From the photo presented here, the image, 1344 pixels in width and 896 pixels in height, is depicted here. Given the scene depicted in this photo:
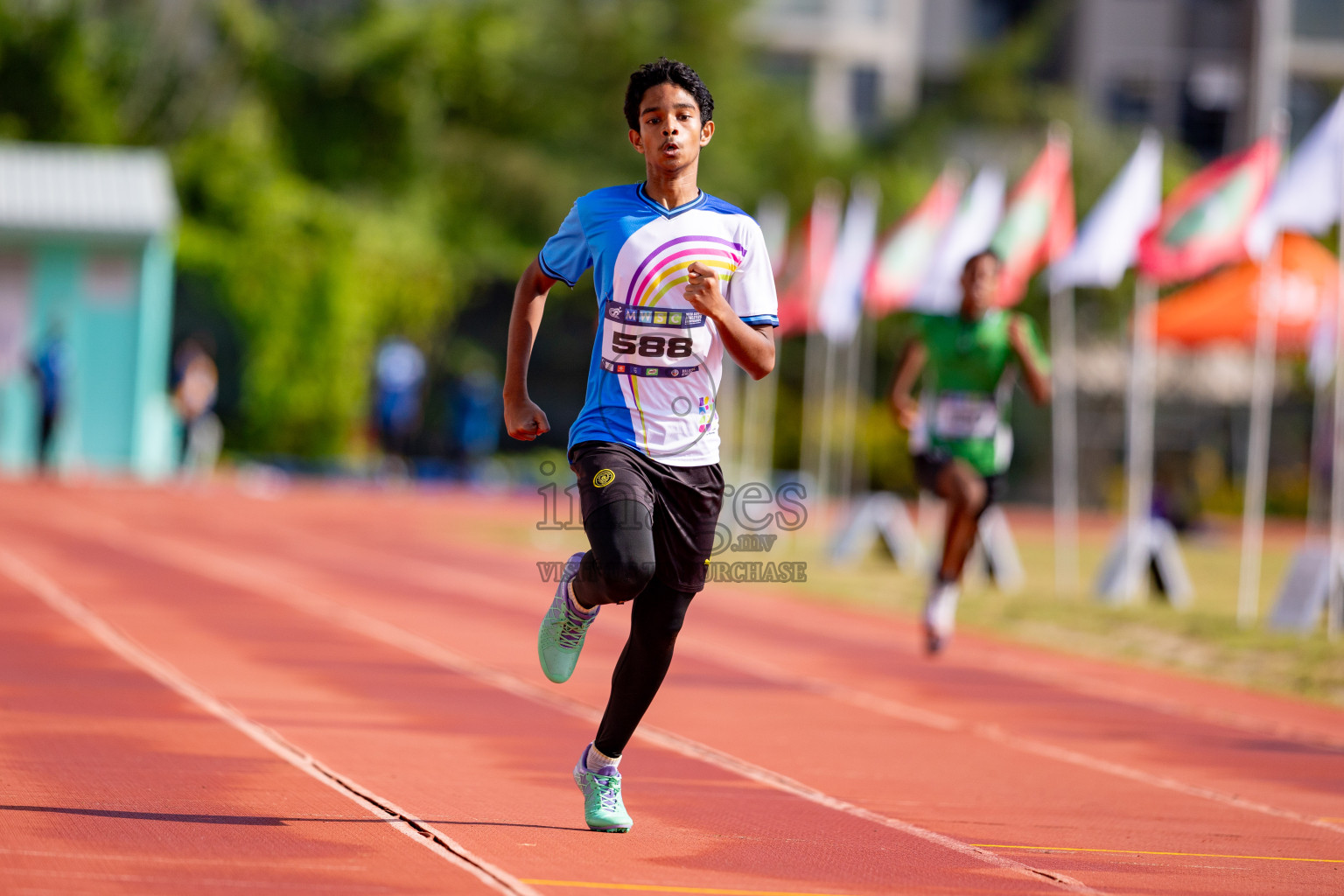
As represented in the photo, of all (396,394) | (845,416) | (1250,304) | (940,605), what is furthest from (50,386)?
(940,605)

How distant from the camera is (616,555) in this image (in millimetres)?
5113

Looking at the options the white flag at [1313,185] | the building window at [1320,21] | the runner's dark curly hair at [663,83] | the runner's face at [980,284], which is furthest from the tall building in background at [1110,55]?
the runner's dark curly hair at [663,83]

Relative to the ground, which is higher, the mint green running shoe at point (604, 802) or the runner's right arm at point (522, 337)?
the runner's right arm at point (522, 337)

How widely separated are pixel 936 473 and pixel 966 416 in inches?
14.7

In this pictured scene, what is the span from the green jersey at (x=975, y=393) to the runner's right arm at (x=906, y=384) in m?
0.14

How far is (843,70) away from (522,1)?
13.5m

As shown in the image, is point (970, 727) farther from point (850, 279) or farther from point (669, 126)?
point (850, 279)

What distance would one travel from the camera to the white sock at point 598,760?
5.43 m

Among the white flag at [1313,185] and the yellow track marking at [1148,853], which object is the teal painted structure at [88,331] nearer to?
the white flag at [1313,185]

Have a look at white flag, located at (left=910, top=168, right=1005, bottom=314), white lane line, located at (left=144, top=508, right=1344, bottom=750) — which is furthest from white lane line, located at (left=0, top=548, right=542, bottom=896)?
white flag, located at (left=910, top=168, right=1005, bottom=314)

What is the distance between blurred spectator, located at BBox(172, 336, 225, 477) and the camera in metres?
25.0

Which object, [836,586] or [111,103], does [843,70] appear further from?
[836,586]

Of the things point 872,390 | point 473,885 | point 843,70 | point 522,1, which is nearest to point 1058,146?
point 473,885

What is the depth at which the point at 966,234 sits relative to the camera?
60.9 ft
